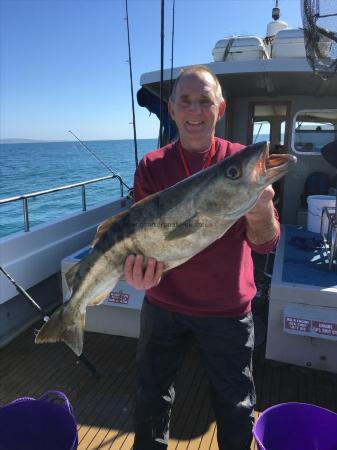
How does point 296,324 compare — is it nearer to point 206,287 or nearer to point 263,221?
point 206,287

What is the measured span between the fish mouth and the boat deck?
94.3 inches

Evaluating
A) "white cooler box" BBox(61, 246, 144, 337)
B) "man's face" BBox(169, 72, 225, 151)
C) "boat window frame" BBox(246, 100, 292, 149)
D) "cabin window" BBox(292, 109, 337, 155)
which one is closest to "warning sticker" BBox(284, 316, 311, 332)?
"white cooler box" BBox(61, 246, 144, 337)

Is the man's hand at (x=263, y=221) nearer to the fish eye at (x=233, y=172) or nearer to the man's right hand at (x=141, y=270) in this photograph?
the fish eye at (x=233, y=172)

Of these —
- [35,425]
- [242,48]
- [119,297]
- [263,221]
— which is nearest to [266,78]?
[242,48]

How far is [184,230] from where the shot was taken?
206 cm

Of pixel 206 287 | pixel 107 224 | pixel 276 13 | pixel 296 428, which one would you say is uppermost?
pixel 276 13

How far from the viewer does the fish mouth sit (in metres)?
1.82

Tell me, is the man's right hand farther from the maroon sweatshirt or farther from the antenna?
the antenna

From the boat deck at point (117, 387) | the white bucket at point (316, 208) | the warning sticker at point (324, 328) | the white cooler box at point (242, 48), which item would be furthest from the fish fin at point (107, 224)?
the white cooler box at point (242, 48)

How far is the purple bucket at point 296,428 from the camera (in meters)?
2.70

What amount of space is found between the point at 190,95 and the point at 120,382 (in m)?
3.06

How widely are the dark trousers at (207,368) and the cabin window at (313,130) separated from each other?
6219 mm

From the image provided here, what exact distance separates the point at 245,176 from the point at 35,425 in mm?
2332

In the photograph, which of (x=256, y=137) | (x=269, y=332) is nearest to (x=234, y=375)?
(x=269, y=332)
